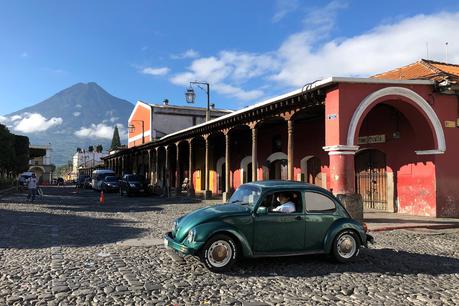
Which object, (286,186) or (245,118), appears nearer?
(286,186)

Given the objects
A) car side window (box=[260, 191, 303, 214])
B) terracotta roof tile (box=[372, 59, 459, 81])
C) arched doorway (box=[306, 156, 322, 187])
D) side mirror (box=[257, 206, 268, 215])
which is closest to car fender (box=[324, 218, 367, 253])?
car side window (box=[260, 191, 303, 214])

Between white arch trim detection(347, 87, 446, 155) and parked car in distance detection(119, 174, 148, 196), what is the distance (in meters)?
20.8

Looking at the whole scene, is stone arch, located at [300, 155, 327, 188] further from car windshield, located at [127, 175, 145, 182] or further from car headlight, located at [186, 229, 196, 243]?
car headlight, located at [186, 229, 196, 243]

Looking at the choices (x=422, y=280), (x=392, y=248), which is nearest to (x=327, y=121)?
(x=392, y=248)

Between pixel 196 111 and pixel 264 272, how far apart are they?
47.8m

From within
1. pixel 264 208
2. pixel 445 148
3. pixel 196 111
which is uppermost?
pixel 196 111

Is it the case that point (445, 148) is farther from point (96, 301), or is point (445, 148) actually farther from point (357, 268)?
point (96, 301)

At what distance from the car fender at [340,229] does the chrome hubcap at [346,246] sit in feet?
0.53

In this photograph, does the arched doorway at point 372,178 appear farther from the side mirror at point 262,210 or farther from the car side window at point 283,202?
the side mirror at point 262,210

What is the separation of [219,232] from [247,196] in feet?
4.03

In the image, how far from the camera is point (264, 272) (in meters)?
7.50

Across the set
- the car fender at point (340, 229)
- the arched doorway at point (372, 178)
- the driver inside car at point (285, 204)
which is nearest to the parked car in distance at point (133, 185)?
the arched doorway at point (372, 178)

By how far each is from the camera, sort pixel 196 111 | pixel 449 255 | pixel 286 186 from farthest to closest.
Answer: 1. pixel 196 111
2. pixel 449 255
3. pixel 286 186

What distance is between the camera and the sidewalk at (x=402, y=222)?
13.5m
